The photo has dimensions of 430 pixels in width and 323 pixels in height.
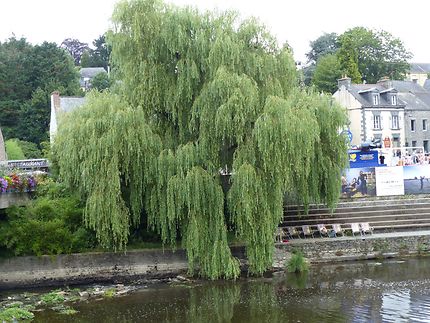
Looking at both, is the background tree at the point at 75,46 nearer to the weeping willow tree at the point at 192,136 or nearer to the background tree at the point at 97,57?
the background tree at the point at 97,57

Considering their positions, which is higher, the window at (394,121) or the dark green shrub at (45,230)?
the window at (394,121)

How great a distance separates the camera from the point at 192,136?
70.2ft

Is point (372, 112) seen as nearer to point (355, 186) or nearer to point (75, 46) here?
point (355, 186)

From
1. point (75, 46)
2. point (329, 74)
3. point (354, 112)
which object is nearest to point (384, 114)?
point (354, 112)

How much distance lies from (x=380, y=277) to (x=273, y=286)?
4113mm

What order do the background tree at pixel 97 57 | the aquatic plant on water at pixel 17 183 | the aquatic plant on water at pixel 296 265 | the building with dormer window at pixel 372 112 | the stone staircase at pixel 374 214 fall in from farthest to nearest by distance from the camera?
the background tree at pixel 97 57 → the building with dormer window at pixel 372 112 → the stone staircase at pixel 374 214 → the aquatic plant on water at pixel 296 265 → the aquatic plant on water at pixel 17 183

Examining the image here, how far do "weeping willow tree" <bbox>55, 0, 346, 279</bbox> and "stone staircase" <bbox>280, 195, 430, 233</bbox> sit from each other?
6.05 meters

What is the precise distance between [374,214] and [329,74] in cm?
3624

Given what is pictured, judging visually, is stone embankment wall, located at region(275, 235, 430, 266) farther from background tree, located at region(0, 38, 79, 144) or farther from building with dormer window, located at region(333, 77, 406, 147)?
background tree, located at region(0, 38, 79, 144)

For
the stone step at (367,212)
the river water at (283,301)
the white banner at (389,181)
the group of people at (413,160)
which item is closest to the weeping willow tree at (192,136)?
the river water at (283,301)

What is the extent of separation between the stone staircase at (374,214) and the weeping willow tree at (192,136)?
6.05 meters

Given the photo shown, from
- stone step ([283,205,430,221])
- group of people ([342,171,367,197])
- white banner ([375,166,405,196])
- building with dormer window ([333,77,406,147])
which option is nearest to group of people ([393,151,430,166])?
white banner ([375,166,405,196])

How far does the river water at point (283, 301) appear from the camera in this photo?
16.4 meters

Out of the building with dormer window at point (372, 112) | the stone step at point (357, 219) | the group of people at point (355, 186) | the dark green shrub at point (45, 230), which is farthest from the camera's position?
the building with dormer window at point (372, 112)
